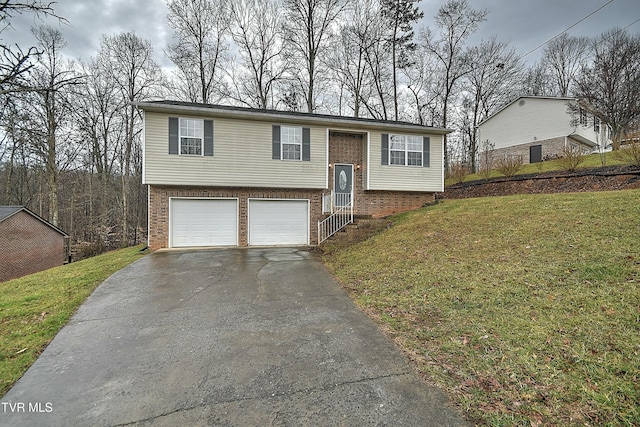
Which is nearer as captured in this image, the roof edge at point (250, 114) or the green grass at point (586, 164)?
the roof edge at point (250, 114)

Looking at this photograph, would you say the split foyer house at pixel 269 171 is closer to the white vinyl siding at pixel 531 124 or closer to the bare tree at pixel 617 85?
the bare tree at pixel 617 85

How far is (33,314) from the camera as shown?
430 centimetres

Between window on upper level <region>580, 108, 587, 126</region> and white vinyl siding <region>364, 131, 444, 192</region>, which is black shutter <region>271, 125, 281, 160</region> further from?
window on upper level <region>580, 108, 587, 126</region>

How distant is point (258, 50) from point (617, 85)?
910 inches

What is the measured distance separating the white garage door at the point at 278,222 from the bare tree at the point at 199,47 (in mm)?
12300

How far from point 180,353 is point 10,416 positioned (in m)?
1.31

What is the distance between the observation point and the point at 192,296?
16.9 feet

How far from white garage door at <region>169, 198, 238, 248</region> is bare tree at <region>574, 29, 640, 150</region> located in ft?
73.3

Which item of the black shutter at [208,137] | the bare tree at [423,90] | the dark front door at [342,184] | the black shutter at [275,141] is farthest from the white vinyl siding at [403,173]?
the bare tree at [423,90]

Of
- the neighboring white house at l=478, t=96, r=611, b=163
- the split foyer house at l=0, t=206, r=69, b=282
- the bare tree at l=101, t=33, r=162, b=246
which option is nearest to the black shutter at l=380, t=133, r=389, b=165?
the bare tree at l=101, t=33, r=162, b=246

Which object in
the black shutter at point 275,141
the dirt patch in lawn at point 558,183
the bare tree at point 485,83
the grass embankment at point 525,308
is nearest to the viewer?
the grass embankment at point 525,308

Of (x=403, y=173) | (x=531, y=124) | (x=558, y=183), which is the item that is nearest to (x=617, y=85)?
(x=531, y=124)

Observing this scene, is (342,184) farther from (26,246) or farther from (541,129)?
(541,129)

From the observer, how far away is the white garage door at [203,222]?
10.3 m
